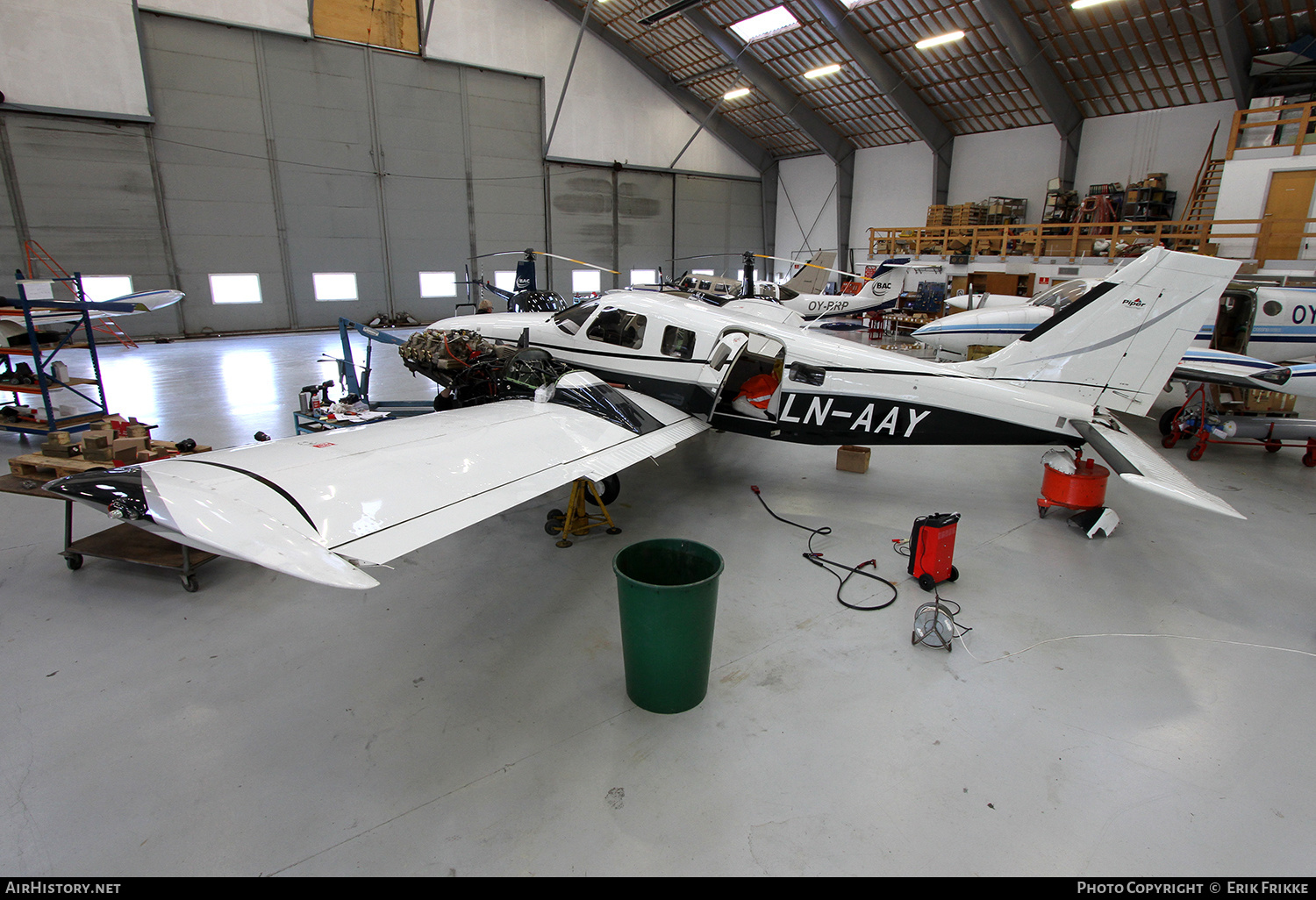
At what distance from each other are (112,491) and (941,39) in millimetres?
23908

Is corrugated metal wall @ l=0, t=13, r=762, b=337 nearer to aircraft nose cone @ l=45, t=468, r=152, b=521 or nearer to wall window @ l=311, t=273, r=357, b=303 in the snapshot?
wall window @ l=311, t=273, r=357, b=303

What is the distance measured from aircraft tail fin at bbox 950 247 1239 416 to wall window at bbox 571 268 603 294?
2345cm

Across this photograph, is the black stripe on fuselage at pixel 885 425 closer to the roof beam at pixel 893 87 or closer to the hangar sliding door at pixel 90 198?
the roof beam at pixel 893 87

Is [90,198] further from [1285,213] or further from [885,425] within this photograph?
[1285,213]

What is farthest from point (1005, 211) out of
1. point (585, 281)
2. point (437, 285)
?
point (437, 285)

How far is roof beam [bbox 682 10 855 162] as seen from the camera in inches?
930

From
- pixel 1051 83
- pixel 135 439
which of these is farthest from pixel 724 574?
pixel 1051 83

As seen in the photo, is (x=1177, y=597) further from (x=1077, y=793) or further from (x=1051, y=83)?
(x=1051, y=83)

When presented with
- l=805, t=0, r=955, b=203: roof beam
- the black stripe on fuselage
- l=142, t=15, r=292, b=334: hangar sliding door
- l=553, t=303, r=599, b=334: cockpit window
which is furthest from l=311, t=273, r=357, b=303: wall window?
the black stripe on fuselage

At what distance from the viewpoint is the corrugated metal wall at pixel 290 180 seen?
17859 mm

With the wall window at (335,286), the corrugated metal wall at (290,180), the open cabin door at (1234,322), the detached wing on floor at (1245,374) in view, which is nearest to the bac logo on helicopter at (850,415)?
the detached wing on floor at (1245,374)

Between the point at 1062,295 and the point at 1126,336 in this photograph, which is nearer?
the point at 1126,336

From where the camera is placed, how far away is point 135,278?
18766 mm

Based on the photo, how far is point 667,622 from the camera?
11.2 feet
